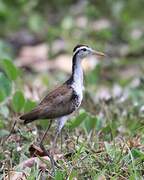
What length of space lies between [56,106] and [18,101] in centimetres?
82

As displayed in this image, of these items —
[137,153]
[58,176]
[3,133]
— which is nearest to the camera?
[58,176]

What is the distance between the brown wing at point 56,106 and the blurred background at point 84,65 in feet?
0.95

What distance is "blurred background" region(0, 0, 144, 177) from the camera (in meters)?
5.87

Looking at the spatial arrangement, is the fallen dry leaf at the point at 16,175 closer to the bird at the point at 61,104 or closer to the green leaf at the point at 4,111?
the bird at the point at 61,104

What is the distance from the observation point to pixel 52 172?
4965mm

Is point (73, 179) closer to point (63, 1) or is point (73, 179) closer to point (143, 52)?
point (143, 52)

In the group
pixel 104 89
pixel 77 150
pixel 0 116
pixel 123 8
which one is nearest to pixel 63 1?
pixel 123 8

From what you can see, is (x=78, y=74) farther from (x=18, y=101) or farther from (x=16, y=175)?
(x=16, y=175)

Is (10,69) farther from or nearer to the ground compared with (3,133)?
farther from the ground

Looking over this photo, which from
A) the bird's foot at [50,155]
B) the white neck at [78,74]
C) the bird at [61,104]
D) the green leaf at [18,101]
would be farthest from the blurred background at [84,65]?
the white neck at [78,74]

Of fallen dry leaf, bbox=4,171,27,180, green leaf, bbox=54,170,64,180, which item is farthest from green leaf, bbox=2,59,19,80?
green leaf, bbox=54,170,64,180

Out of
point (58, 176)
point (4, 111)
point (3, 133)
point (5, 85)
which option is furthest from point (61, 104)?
point (5, 85)

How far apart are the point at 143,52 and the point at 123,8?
3.76 ft

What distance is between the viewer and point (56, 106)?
530cm
